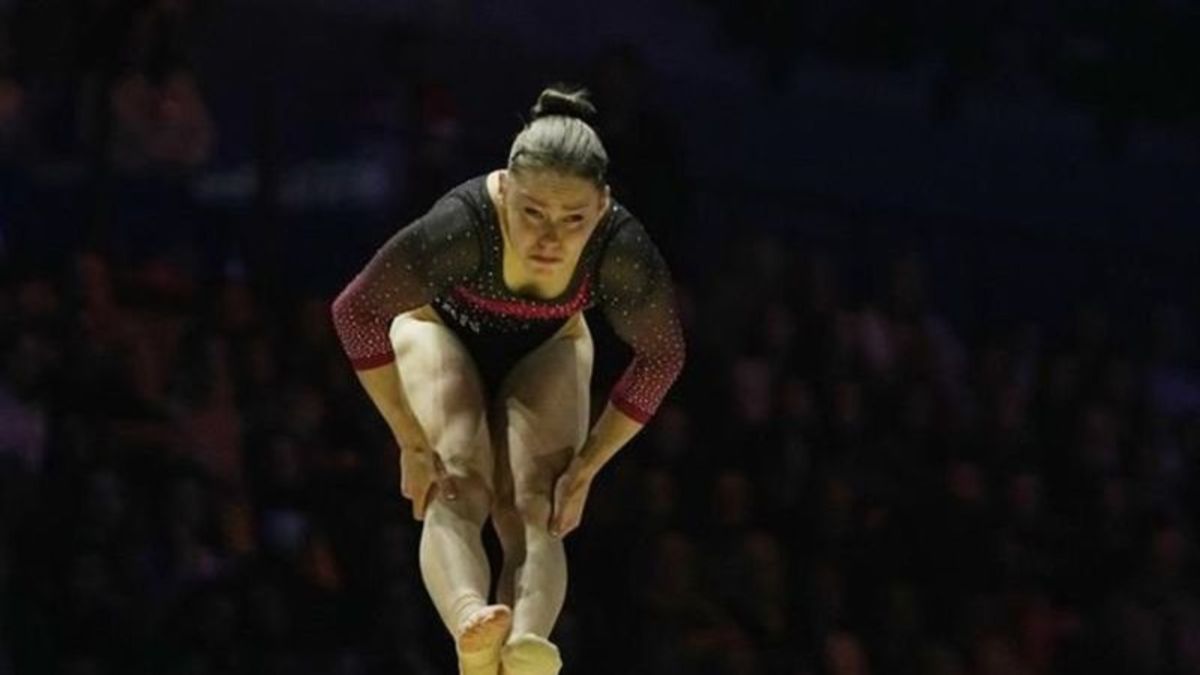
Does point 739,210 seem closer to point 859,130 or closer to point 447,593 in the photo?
point 859,130

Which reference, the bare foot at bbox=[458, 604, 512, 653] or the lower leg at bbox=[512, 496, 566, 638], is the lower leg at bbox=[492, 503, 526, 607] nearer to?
the lower leg at bbox=[512, 496, 566, 638]

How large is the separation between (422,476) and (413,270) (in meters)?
0.51

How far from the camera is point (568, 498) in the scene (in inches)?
235

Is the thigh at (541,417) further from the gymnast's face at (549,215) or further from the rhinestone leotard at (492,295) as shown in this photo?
the gymnast's face at (549,215)

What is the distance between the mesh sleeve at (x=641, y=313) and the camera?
19.3 feet

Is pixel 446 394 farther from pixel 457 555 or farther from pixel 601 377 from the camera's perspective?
pixel 601 377

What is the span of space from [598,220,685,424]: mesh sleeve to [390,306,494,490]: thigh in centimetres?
33

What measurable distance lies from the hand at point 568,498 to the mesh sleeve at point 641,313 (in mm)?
191

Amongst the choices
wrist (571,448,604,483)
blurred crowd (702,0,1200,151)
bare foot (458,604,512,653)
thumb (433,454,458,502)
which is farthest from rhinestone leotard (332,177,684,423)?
blurred crowd (702,0,1200,151)

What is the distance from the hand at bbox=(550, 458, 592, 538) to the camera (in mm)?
5969

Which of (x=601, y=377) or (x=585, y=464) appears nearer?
(x=585, y=464)

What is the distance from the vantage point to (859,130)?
465 inches

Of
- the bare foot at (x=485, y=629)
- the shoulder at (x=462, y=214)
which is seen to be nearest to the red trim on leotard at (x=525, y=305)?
the shoulder at (x=462, y=214)

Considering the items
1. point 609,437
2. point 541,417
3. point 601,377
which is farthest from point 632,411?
point 601,377
